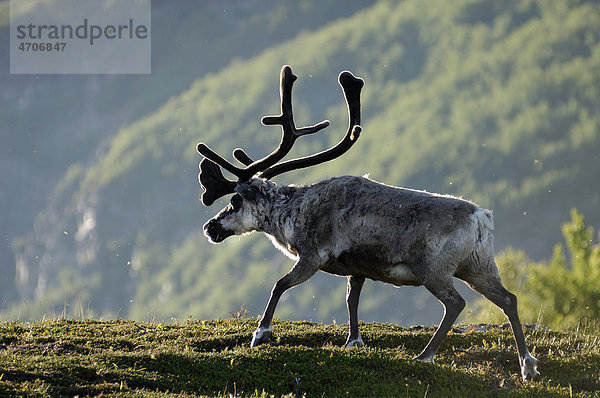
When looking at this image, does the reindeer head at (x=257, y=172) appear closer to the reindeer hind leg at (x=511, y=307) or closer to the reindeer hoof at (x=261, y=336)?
the reindeer hoof at (x=261, y=336)

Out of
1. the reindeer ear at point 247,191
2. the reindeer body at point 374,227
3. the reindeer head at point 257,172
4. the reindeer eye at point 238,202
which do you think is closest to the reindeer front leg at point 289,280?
the reindeer body at point 374,227

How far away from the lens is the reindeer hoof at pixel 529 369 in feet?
33.5

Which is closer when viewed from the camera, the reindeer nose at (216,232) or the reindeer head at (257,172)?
the reindeer head at (257,172)

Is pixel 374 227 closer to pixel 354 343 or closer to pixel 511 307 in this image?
pixel 354 343

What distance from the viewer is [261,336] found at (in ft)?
35.7

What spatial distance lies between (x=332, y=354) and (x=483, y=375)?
204 cm

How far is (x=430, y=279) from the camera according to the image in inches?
393

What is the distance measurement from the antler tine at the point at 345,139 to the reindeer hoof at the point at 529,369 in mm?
4239

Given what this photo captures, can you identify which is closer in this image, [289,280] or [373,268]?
[373,268]

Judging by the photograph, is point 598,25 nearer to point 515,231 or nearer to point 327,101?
point 515,231

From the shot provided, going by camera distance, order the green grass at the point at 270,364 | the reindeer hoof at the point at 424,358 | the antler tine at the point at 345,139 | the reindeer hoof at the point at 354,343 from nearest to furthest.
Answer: the green grass at the point at 270,364, the reindeer hoof at the point at 424,358, the reindeer hoof at the point at 354,343, the antler tine at the point at 345,139

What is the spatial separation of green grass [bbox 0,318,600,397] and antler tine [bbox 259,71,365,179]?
8.75 ft

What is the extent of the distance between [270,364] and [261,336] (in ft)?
3.99

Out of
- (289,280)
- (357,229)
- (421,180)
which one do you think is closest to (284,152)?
(357,229)
